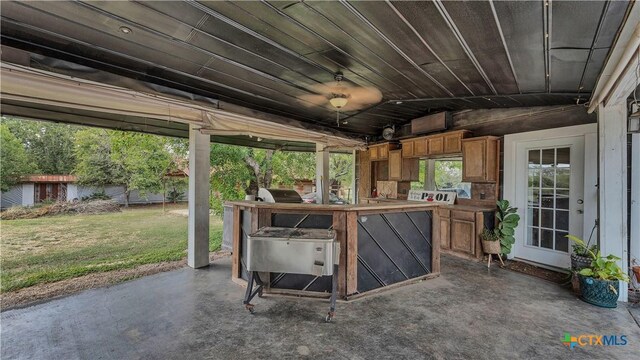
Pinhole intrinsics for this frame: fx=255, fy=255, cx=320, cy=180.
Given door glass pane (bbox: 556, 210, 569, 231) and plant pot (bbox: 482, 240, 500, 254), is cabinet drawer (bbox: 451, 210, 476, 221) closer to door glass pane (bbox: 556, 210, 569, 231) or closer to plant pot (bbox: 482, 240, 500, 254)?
plant pot (bbox: 482, 240, 500, 254)

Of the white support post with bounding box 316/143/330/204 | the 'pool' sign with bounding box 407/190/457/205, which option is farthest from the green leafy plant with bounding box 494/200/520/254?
the white support post with bounding box 316/143/330/204

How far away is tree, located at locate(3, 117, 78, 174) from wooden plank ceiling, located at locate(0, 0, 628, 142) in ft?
40.6

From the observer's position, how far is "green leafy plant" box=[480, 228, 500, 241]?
160 inches

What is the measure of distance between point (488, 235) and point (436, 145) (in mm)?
1883

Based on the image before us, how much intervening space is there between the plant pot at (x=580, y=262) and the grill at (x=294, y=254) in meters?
2.92

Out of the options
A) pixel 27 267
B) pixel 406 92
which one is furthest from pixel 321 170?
pixel 27 267

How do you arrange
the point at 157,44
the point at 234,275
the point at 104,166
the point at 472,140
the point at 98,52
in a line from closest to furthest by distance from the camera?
the point at 157,44
the point at 98,52
the point at 234,275
the point at 472,140
the point at 104,166

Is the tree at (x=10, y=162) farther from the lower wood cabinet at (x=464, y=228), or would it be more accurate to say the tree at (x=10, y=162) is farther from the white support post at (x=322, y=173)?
the lower wood cabinet at (x=464, y=228)

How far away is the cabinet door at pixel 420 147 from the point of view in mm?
5258

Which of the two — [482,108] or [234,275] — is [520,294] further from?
[234,275]

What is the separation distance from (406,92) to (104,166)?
12.5 m

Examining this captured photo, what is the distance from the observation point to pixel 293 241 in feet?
8.38

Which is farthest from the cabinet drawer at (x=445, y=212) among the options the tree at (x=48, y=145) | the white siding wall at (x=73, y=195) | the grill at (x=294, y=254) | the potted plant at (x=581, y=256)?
the tree at (x=48, y=145)

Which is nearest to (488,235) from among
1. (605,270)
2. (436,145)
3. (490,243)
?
(490,243)
